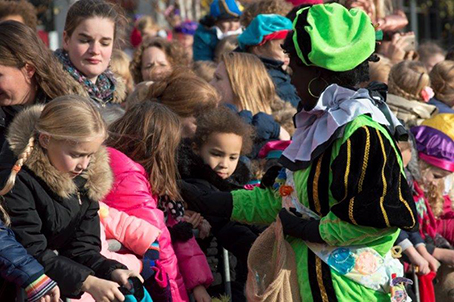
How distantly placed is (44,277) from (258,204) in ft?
3.95

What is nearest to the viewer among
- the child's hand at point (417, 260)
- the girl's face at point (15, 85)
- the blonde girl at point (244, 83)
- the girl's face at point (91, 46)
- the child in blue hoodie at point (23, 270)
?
the child in blue hoodie at point (23, 270)

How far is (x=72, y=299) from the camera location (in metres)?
4.00

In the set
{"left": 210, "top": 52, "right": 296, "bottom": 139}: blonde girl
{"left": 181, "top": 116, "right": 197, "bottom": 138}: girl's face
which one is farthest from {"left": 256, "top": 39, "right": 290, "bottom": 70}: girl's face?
{"left": 181, "top": 116, "right": 197, "bottom": 138}: girl's face

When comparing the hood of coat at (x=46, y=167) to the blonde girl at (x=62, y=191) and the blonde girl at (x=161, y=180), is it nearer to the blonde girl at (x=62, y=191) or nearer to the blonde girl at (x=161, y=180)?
the blonde girl at (x=62, y=191)

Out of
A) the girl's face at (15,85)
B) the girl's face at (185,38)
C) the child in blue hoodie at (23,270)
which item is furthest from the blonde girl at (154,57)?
the child in blue hoodie at (23,270)

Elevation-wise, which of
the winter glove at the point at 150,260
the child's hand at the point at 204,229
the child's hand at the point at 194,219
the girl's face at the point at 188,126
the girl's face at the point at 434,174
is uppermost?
the girl's face at the point at 188,126

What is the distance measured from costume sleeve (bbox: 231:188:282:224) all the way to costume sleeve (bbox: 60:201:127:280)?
0.69 m

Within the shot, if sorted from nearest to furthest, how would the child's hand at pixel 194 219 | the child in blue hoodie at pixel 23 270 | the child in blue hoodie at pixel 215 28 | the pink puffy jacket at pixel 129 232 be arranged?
1. the child in blue hoodie at pixel 23 270
2. the pink puffy jacket at pixel 129 232
3. the child's hand at pixel 194 219
4. the child in blue hoodie at pixel 215 28

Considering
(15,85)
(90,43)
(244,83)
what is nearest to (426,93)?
(244,83)

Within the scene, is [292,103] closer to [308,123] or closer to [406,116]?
[406,116]

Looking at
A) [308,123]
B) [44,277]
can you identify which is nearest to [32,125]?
[44,277]

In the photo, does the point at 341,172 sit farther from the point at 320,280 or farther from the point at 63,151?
the point at 63,151

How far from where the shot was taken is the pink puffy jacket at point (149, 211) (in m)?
4.54

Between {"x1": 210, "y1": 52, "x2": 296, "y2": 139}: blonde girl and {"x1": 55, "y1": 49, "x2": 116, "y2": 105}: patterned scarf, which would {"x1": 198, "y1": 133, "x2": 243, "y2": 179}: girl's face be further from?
{"x1": 210, "y1": 52, "x2": 296, "y2": 139}: blonde girl
